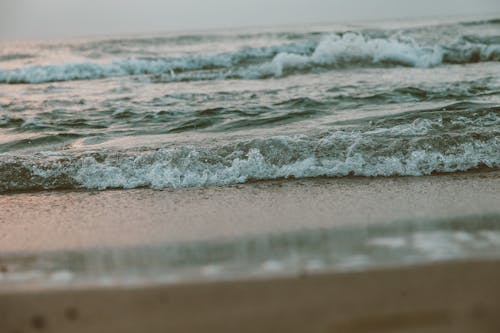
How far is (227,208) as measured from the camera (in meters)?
3.54

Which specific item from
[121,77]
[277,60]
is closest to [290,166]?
[277,60]

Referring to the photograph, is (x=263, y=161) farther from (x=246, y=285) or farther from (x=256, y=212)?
(x=246, y=285)

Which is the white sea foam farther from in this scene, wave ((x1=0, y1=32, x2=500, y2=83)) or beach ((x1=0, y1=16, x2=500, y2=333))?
wave ((x1=0, y1=32, x2=500, y2=83))

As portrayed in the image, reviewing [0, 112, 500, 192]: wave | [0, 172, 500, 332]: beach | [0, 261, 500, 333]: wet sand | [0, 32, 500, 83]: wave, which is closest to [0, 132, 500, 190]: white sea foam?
[0, 112, 500, 192]: wave

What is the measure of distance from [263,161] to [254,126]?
1.62m

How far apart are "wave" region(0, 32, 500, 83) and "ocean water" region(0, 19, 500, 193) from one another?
127 mm

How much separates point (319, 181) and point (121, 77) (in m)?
10.7

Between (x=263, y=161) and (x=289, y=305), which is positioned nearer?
(x=289, y=305)

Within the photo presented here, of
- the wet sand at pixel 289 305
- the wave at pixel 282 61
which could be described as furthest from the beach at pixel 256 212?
the wave at pixel 282 61

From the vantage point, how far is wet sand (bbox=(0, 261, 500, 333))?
190 cm

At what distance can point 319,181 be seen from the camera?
4133 millimetres

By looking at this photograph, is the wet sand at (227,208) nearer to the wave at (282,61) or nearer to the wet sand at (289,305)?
the wet sand at (289,305)

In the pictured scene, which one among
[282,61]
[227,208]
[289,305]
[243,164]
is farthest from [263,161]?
[282,61]

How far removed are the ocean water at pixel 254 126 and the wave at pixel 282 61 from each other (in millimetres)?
127
